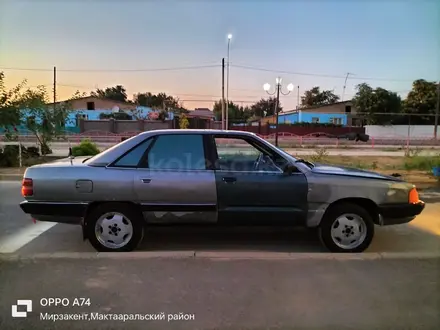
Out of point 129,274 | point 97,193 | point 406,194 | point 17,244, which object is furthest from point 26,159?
point 406,194

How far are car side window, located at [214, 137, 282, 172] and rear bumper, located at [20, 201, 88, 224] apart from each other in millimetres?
1652

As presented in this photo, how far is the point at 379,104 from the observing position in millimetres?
48062

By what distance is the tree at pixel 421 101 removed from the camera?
157 ft

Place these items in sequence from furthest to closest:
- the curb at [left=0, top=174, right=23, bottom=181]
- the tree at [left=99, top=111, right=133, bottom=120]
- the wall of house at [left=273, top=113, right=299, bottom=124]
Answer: the wall of house at [left=273, top=113, right=299, bottom=124] → the tree at [left=99, top=111, right=133, bottom=120] → the curb at [left=0, top=174, right=23, bottom=181]

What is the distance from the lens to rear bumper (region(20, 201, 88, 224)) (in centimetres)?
460

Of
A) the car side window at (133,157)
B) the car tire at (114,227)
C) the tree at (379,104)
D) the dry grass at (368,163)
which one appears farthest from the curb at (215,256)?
the tree at (379,104)

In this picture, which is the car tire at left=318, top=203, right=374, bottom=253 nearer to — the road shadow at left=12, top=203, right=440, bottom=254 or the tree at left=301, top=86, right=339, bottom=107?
the road shadow at left=12, top=203, right=440, bottom=254

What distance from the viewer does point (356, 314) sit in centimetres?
319

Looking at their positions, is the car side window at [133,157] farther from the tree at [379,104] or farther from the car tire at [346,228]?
the tree at [379,104]

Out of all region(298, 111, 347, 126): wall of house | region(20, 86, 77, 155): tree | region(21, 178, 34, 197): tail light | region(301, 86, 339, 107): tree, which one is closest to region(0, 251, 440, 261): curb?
region(21, 178, 34, 197): tail light

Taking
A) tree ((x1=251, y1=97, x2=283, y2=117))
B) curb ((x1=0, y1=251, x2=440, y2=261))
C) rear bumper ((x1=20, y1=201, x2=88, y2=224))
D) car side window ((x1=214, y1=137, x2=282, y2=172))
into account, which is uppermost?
tree ((x1=251, y1=97, x2=283, y2=117))

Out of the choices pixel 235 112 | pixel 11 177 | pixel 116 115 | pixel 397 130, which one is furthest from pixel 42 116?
pixel 235 112

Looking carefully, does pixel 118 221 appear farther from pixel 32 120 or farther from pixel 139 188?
pixel 32 120

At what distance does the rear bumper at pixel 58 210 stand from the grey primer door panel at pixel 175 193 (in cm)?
69
